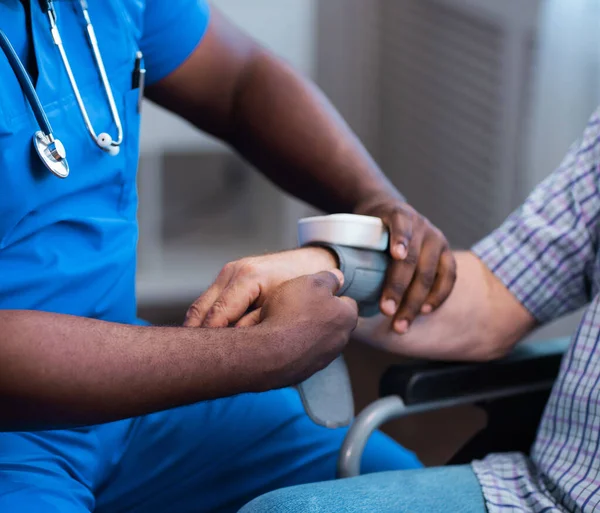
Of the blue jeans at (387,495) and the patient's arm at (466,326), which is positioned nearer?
the blue jeans at (387,495)

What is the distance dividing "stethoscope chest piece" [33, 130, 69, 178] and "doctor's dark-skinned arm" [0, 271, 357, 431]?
0.17m

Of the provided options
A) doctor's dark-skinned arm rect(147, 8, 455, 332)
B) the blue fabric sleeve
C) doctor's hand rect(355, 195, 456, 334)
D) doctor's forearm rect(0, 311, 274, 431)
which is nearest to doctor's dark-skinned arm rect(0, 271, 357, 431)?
doctor's forearm rect(0, 311, 274, 431)

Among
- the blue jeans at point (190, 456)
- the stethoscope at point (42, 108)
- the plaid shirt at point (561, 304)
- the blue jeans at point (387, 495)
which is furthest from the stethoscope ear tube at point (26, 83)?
the plaid shirt at point (561, 304)

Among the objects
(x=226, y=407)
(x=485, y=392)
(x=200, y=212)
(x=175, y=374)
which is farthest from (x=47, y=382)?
(x=200, y=212)

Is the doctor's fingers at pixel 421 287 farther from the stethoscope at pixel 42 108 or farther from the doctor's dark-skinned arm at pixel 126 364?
the stethoscope at pixel 42 108

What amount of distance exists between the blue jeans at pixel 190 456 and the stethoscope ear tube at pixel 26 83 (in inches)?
12.5

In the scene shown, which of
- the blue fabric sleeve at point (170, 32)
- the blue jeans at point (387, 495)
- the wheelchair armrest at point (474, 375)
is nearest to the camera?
the blue jeans at point (387, 495)

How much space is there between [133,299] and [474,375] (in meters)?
0.43

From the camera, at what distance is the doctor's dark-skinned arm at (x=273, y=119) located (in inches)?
47.9

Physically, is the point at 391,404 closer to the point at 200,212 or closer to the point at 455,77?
the point at 455,77

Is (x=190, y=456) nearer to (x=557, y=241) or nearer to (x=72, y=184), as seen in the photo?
(x=72, y=184)

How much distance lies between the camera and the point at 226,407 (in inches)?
42.5

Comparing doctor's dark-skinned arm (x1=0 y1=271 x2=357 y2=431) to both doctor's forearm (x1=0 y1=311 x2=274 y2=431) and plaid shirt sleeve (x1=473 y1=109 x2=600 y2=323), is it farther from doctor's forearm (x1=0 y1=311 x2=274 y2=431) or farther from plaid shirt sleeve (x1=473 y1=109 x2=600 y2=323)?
plaid shirt sleeve (x1=473 y1=109 x2=600 y2=323)

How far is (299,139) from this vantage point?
1253 mm
